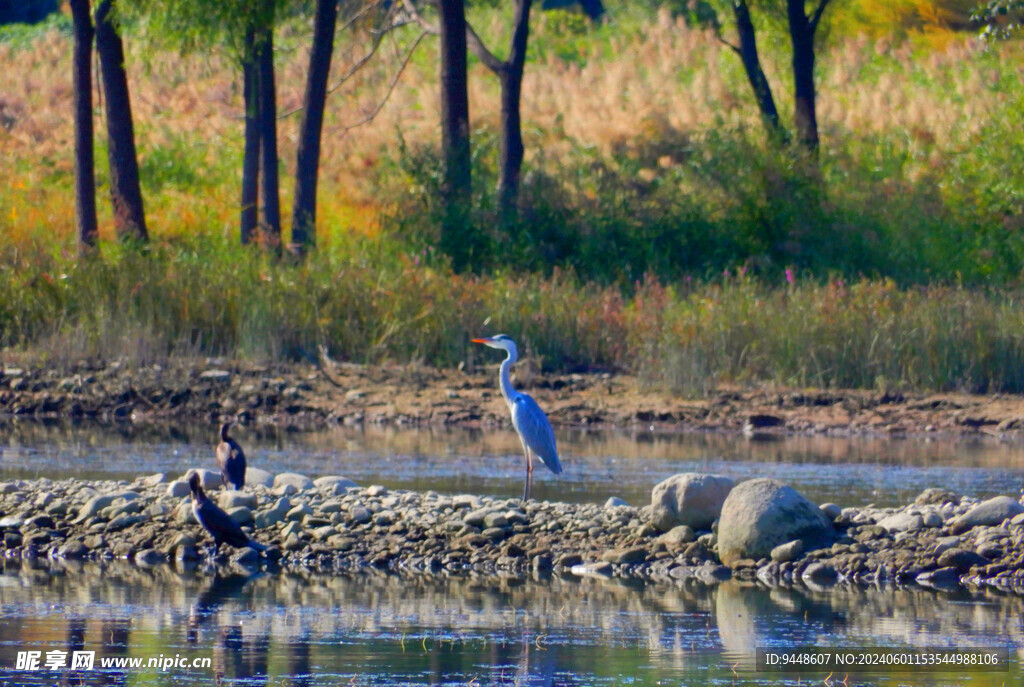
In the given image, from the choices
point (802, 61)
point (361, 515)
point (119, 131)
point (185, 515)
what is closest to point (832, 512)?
point (361, 515)

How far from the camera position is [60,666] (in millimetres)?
8148

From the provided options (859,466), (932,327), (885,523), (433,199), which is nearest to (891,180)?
(433,199)

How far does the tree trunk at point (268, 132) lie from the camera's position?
27766 millimetres

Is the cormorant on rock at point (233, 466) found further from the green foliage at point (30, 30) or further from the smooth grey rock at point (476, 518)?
the green foliage at point (30, 30)

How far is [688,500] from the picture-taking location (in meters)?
11.8

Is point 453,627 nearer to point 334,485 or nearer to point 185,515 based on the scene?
point 185,515

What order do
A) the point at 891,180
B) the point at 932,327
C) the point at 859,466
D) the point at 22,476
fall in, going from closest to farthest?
the point at 22,476 < the point at 859,466 < the point at 932,327 < the point at 891,180

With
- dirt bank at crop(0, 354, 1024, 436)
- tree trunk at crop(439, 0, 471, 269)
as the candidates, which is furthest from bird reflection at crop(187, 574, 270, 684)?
tree trunk at crop(439, 0, 471, 269)

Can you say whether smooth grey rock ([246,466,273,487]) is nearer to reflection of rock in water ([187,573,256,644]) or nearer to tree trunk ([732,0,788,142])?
reflection of rock in water ([187,573,256,644])

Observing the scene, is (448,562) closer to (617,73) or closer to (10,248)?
(10,248)

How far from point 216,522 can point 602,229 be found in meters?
17.6

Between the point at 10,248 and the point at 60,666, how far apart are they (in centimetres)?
1675

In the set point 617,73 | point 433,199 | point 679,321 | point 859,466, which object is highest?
point 617,73

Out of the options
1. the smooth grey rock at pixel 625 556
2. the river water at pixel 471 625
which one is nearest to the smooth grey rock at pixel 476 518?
the river water at pixel 471 625
